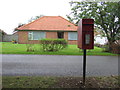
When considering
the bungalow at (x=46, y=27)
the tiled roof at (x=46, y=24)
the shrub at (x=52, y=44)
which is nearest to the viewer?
the shrub at (x=52, y=44)

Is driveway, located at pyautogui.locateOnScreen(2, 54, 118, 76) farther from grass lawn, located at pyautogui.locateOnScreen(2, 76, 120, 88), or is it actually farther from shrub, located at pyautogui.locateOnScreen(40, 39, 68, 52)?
shrub, located at pyautogui.locateOnScreen(40, 39, 68, 52)

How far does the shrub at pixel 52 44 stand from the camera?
374 inches

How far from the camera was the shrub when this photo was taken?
9508 millimetres

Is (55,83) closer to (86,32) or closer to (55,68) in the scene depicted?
(86,32)

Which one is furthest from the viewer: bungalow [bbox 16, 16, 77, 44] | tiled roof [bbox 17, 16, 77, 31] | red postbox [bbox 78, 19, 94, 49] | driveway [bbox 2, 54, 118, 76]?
tiled roof [bbox 17, 16, 77, 31]

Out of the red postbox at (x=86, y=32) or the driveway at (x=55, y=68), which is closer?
the red postbox at (x=86, y=32)

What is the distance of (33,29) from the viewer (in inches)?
618

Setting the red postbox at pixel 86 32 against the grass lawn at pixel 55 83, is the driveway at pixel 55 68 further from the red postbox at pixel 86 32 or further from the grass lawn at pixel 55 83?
the red postbox at pixel 86 32

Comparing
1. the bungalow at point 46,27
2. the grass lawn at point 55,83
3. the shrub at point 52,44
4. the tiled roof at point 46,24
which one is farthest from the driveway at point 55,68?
the tiled roof at point 46,24

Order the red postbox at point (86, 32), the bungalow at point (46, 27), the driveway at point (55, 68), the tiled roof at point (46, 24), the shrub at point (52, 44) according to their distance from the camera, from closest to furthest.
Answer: the red postbox at point (86, 32) < the driveway at point (55, 68) < the shrub at point (52, 44) < the bungalow at point (46, 27) < the tiled roof at point (46, 24)

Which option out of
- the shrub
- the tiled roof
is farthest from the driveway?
the tiled roof

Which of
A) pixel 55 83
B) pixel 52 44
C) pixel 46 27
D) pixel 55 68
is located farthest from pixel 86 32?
pixel 46 27

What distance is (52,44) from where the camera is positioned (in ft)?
31.7

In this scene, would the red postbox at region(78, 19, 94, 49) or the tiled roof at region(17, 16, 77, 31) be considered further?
the tiled roof at region(17, 16, 77, 31)
